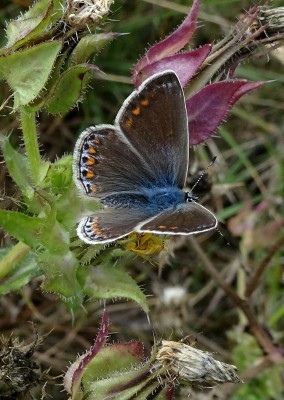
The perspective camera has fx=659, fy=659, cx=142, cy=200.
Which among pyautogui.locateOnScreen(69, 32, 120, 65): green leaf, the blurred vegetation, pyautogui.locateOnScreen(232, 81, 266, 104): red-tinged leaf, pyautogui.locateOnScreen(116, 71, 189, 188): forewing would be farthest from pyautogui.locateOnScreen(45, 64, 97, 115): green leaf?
the blurred vegetation

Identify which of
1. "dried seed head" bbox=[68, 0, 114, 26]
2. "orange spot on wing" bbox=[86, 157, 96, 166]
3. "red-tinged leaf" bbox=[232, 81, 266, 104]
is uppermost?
"dried seed head" bbox=[68, 0, 114, 26]

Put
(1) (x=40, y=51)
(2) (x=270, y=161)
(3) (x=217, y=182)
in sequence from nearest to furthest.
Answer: (1) (x=40, y=51) < (3) (x=217, y=182) < (2) (x=270, y=161)

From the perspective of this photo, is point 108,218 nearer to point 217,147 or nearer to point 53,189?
point 53,189

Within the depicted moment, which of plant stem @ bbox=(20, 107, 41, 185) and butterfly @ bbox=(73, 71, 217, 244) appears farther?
plant stem @ bbox=(20, 107, 41, 185)

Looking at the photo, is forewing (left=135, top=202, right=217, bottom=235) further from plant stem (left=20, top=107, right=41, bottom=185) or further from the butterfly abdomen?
plant stem (left=20, top=107, right=41, bottom=185)

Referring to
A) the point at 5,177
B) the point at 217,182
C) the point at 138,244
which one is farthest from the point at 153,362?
the point at 5,177

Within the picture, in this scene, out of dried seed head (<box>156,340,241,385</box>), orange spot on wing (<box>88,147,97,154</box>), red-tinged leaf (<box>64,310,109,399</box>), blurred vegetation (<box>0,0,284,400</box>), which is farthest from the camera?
blurred vegetation (<box>0,0,284,400</box>)

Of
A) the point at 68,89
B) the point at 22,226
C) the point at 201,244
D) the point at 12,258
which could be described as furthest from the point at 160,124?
the point at 201,244
